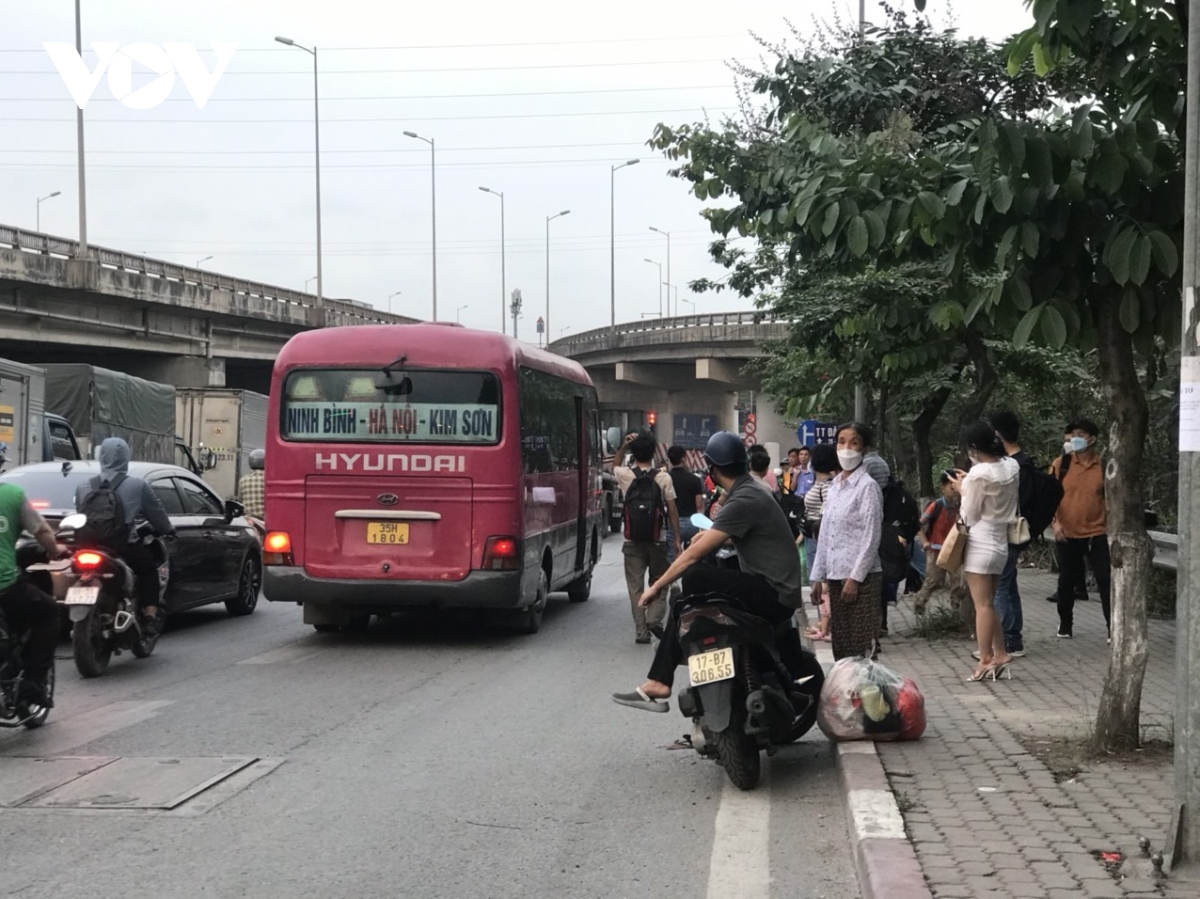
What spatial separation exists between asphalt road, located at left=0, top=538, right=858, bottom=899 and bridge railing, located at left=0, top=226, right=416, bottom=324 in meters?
24.8

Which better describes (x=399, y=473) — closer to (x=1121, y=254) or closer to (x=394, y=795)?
(x=394, y=795)

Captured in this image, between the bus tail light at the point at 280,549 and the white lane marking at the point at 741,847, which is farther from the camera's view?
the bus tail light at the point at 280,549

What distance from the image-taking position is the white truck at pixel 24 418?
67.1 feet

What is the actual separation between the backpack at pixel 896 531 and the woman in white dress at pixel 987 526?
104cm

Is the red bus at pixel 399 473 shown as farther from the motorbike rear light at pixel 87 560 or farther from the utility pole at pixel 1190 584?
the utility pole at pixel 1190 584

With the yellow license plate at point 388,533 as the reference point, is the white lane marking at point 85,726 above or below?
below

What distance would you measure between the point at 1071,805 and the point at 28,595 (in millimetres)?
5483

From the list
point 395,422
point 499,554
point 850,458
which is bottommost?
point 499,554

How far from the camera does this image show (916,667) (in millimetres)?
10344

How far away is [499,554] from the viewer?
476 inches

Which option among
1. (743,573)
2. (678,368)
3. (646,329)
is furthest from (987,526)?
(678,368)

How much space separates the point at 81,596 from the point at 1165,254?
24.5 ft

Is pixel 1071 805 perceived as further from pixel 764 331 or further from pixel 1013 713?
pixel 764 331

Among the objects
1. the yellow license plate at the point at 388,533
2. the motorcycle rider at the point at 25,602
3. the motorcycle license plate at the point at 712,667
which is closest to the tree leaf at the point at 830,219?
the motorcycle license plate at the point at 712,667
